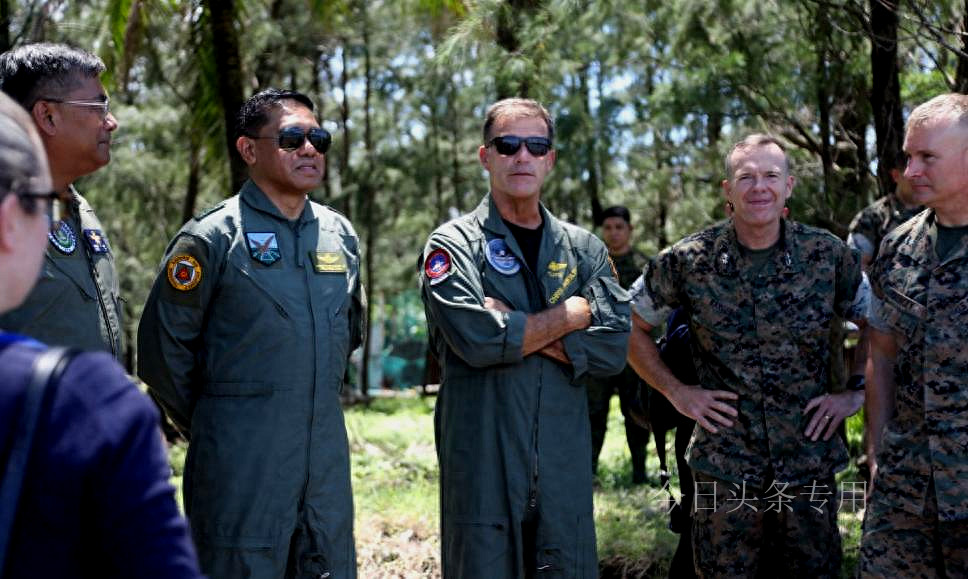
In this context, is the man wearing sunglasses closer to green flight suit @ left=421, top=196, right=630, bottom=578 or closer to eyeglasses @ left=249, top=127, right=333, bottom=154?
eyeglasses @ left=249, top=127, right=333, bottom=154

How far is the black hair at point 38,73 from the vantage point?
13.5ft

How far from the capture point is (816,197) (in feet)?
32.9

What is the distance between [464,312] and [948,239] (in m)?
1.84

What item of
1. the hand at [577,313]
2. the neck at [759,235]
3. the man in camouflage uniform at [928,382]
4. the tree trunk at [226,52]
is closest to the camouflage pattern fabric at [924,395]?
the man in camouflage uniform at [928,382]

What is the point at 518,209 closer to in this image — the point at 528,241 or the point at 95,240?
the point at 528,241

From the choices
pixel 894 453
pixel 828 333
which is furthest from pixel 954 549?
pixel 828 333

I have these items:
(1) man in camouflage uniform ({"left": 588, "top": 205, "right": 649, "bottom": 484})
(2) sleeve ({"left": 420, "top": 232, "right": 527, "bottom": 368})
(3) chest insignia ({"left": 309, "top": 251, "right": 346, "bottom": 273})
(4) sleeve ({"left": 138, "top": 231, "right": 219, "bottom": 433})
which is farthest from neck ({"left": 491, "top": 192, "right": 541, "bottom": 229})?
(1) man in camouflage uniform ({"left": 588, "top": 205, "right": 649, "bottom": 484})

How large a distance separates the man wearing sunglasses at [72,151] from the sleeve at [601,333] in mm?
1783

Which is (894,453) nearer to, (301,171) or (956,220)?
(956,220)

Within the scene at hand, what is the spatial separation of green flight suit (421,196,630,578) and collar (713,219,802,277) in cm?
55

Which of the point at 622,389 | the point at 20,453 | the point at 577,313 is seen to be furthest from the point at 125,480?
the point at 622,389

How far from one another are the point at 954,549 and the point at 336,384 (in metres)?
2.35

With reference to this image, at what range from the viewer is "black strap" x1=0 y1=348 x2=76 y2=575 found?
5.24 ft

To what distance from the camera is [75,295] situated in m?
4.00
